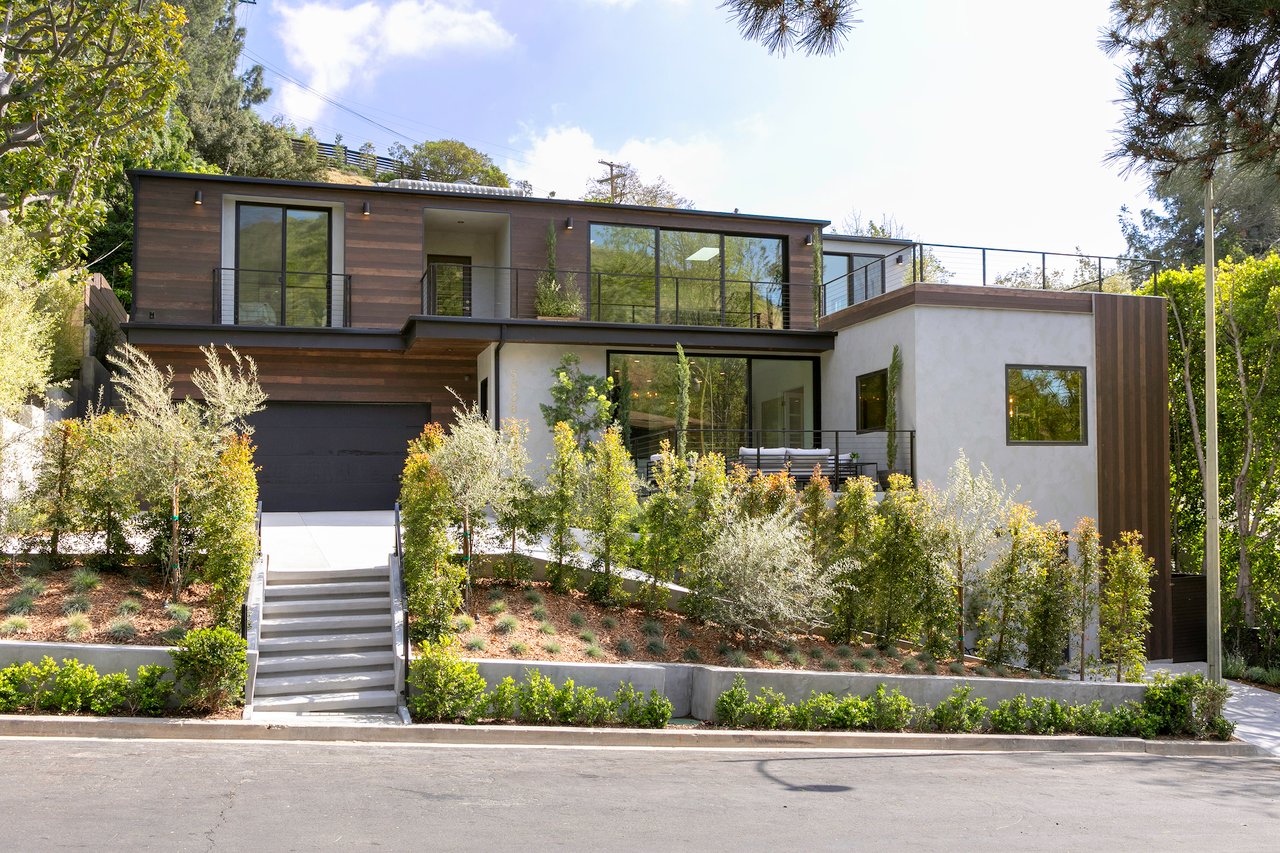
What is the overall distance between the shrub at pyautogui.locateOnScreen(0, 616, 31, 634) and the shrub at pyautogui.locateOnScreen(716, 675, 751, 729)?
21.8ft

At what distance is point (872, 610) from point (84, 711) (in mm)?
8468

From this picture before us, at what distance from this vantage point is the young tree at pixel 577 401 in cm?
1770

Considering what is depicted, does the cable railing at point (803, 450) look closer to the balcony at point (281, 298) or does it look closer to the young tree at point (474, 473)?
the young tree at point (474, 473)

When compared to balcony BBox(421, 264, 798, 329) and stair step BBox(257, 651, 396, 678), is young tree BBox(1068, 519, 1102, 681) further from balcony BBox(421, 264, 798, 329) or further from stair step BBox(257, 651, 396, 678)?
balcony BBox(421, 264, 798, 329)

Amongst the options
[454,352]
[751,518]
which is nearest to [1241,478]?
[751,518]

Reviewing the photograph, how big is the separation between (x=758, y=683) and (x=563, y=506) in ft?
10.2

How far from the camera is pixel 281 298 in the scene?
Result: 727 inches

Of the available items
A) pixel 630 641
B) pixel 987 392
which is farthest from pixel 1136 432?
pixel 630 641

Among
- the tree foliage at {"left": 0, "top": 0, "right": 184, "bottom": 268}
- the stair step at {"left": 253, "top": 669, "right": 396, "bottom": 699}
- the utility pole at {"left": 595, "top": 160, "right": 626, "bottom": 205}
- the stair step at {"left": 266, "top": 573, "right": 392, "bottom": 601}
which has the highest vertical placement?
the utility pole at {"left": 595, "top": 160, "right": 626, "bottom": 205}

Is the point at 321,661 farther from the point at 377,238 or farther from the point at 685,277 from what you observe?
the point at 685,277

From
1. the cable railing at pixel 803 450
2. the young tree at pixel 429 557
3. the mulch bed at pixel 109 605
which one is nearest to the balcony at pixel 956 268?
the cable railing at pixel 803 450

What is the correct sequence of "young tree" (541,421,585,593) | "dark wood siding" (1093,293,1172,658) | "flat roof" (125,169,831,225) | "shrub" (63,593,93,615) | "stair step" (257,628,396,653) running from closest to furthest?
"shrub" (63,593,93,615), "stair step" (257,628,396,653), "young tree" (541,421,585,593), "dark wood siding" (1093,293,1172,658), "flat roof" (125,169,831,225)

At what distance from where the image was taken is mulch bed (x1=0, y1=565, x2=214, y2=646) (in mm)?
9195

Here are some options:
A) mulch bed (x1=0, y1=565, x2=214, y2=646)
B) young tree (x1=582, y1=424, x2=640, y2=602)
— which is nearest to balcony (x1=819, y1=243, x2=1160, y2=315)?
young tree (x1=582, y1=424, x2=640, y2=602)
